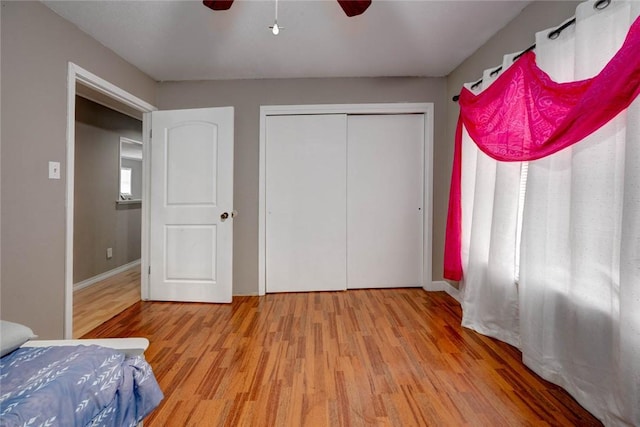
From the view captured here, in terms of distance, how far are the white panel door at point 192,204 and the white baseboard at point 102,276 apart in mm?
1246

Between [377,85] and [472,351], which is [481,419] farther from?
[377,85]

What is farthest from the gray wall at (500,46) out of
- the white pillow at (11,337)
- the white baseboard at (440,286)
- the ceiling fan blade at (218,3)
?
the white pillow at (11,337)

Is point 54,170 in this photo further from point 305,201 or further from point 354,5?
point 354,5

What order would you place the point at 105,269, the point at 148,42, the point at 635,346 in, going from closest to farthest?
1. the point at 635,346
2. the point at 148,42
3. the point at 105,269

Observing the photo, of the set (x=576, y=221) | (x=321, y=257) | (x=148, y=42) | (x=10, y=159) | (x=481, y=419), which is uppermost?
(x=148, y=42)

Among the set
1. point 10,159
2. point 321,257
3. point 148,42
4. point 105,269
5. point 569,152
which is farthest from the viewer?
point 105,269

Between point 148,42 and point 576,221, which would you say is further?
point 148,42

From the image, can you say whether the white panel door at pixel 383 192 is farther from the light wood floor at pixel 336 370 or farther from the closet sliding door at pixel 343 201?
the light wood floor at pixel 336 370

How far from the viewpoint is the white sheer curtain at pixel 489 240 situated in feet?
6.47

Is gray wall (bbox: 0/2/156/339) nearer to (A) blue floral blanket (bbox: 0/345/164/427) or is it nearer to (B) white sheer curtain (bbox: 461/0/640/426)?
(A) blue floral blanket (bbox: 0/345/164/427)

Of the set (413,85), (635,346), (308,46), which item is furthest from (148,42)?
(635,346)

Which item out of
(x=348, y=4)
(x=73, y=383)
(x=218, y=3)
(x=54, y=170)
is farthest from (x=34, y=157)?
(x=348, y=4)

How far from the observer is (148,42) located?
2316 millimetres

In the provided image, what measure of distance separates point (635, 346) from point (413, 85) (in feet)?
8.91
